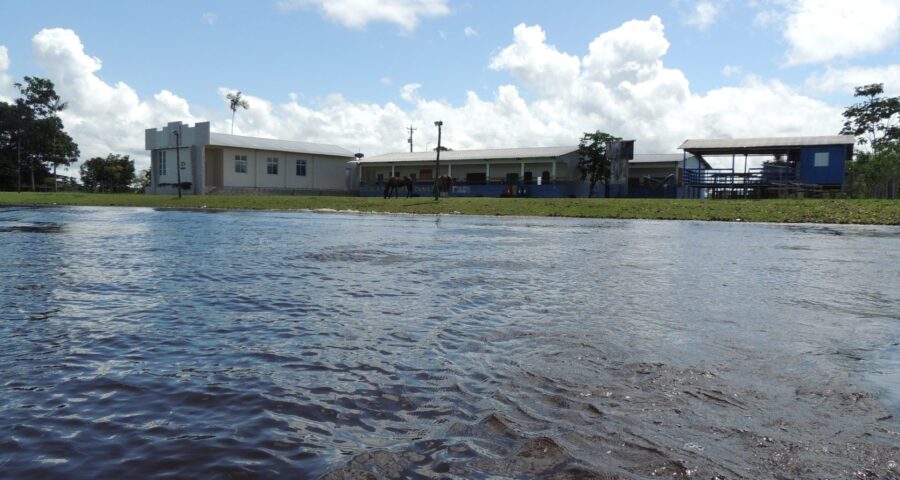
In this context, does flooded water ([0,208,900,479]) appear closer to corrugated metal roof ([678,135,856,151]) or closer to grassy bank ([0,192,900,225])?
grassy bank ([0,192,900,225])

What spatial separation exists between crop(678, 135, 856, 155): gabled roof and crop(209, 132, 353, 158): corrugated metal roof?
3796 cm

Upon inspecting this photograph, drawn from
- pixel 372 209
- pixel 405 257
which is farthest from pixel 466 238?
pixel 372 209

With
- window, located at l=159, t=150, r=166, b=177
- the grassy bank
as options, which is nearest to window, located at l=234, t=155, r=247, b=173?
window, located at l=159, t=150, r=166, b=177

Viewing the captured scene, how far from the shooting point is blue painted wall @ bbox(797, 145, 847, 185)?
42.9 meters

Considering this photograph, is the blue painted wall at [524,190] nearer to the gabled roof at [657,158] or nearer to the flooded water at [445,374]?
the gabled roof at [657,158]

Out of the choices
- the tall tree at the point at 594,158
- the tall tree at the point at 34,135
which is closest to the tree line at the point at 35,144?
the tall tree at the point at 34,135

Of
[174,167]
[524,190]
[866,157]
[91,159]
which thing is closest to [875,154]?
[866,157]

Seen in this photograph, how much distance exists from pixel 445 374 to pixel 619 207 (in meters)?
30.8

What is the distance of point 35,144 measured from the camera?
260 ft

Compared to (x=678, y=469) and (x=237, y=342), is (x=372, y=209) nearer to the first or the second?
(x=237, y=342)

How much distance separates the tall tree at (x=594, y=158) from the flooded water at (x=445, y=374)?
145ft

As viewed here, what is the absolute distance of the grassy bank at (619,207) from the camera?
2820 cm

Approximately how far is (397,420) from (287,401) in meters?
0.79

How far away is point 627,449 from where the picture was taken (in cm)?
344
